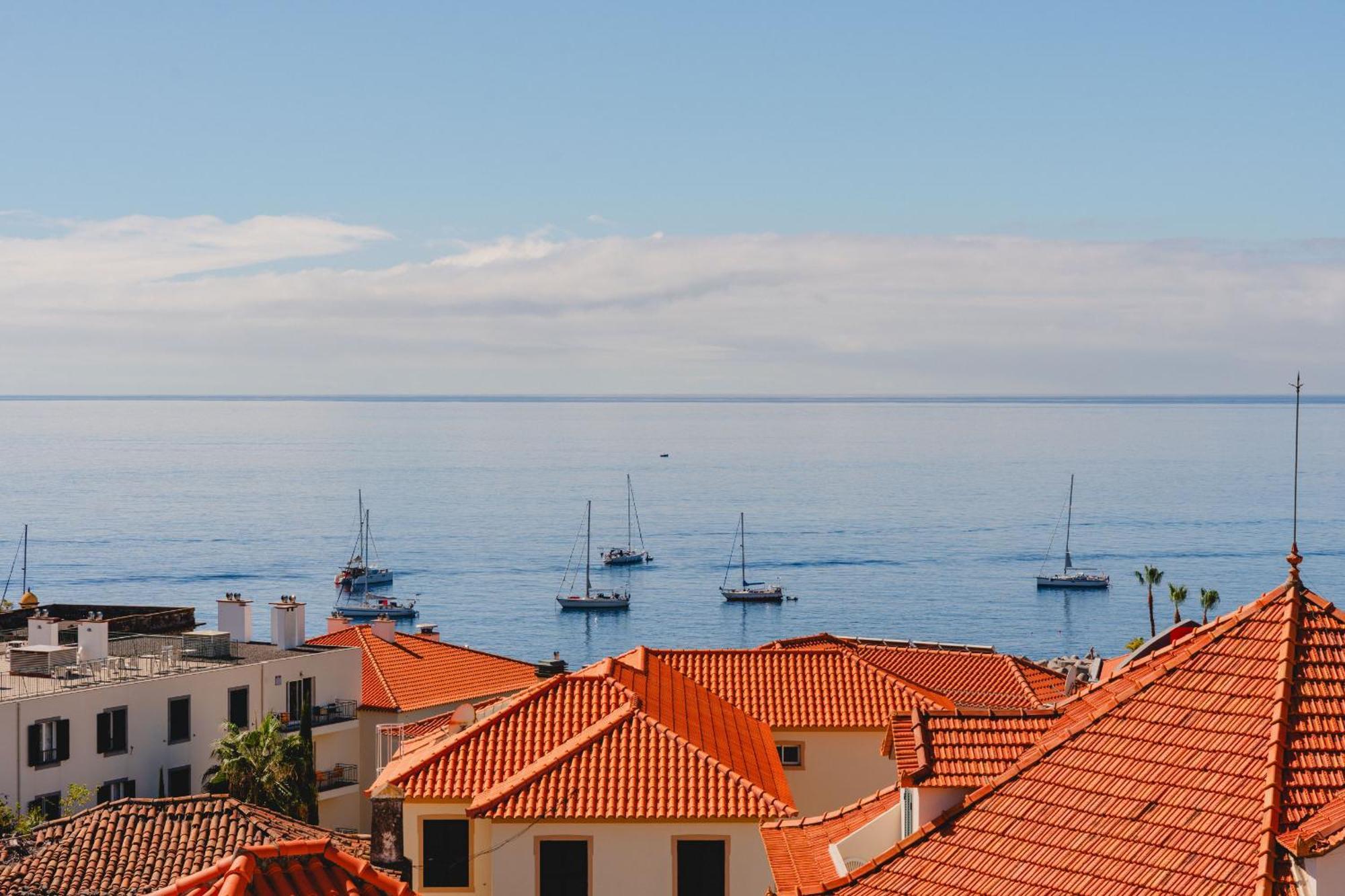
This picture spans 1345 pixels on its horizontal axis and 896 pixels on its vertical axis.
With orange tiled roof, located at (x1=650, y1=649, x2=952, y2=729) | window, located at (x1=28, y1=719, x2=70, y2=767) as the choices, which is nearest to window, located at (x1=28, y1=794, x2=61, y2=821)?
window, located at (x1=28, y1=719, x2=70, y2=767)

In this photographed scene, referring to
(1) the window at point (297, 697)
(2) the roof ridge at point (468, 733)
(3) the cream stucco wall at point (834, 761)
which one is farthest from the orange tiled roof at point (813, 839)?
(1) the window at point (297, 697)

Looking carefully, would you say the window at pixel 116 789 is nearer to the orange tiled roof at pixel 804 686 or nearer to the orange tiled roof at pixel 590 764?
the orange tiled roof at pixel 804 686

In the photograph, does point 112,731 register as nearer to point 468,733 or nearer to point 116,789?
point 116,789

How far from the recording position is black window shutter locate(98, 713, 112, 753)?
3744cm

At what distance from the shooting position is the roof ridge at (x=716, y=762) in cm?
2093

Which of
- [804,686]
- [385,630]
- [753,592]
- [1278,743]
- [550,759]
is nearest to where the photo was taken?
[1278,743]

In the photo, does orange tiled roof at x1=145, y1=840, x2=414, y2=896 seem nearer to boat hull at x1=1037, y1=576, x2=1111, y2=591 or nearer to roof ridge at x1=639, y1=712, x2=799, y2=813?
roof ridge at x1=639, y1=712, x2=799, y2=813

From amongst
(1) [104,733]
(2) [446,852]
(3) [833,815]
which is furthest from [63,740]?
(3) [833,815]

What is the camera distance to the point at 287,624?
153 feet

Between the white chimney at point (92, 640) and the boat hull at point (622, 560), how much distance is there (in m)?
114

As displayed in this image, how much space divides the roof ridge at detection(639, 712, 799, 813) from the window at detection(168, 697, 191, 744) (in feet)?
69.9

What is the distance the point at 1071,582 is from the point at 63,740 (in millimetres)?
112868

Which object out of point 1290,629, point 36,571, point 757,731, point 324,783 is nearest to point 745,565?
point 36,571

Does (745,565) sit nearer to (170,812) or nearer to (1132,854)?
(170,812)
